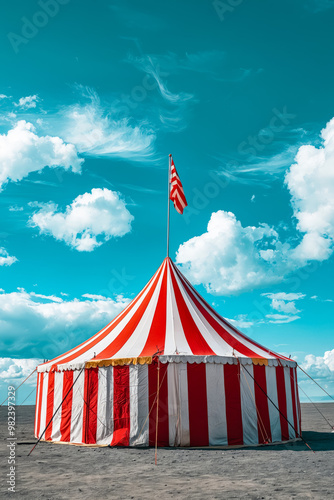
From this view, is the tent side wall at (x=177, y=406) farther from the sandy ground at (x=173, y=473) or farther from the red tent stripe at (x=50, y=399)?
the red tent stripe at (x=50, y=399)

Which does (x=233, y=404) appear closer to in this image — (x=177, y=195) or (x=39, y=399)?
(x=39, y=399)

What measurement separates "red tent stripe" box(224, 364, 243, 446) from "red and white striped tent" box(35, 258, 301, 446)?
0.02 m

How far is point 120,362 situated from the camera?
859cm

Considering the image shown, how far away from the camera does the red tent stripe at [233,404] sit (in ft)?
27.4

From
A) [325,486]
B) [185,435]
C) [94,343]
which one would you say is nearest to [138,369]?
[185,435]

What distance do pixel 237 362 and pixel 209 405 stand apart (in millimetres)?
1023

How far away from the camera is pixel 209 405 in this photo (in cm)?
835

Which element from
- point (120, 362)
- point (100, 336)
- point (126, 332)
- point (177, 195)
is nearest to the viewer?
point (120, 362)

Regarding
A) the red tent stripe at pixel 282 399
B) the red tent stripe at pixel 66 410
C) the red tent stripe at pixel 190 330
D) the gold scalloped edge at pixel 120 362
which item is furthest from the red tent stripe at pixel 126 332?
the red tent stripe at pixel 282 399

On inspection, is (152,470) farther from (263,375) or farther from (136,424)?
(263,375)

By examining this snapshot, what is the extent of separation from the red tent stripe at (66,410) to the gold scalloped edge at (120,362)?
74 centimetres

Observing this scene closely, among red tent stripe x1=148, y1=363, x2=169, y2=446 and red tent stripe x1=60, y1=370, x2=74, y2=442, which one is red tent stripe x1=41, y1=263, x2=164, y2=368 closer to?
red tent stripe x1=60, y1=370, x2=74, y2=442

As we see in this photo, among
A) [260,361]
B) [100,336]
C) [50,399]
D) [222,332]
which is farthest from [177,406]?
[50,399]

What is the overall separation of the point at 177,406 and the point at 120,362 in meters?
1.43
